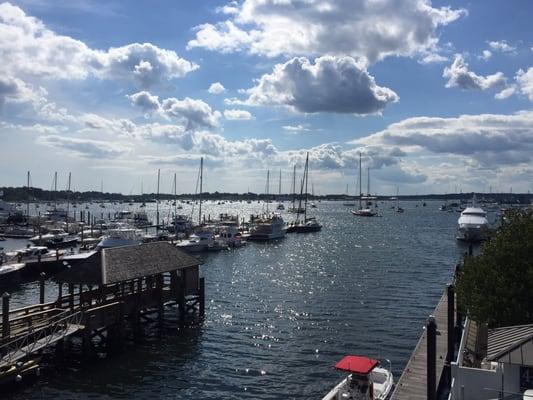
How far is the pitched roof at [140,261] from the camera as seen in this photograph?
32.2 m

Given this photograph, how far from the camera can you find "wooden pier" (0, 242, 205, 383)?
26.7 m

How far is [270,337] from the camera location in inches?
1387

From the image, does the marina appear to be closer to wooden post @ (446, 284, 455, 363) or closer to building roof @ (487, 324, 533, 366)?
wooden post @ (446, 284, 455, 363)

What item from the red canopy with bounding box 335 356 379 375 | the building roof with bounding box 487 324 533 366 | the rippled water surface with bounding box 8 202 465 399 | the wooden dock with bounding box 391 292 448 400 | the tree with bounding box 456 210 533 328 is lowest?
the rippled water surface with bounding box 8 202 465 399

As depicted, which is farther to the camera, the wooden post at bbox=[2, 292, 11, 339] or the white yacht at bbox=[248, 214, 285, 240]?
the white yacht at bbox=[248, 214, 285, 240]

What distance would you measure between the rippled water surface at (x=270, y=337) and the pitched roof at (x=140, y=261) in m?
4.34

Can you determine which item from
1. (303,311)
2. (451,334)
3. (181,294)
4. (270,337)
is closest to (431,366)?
(451,334)

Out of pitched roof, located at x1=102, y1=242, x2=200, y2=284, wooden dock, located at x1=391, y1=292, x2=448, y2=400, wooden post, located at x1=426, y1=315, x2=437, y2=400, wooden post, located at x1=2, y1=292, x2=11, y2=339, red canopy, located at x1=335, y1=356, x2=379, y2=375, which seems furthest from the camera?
pitched roof, located at x1=102, y1=242, x2=200, y2=284

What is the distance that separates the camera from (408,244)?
322 ft

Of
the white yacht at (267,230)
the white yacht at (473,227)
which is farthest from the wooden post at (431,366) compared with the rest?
the white yacht at (267,230)

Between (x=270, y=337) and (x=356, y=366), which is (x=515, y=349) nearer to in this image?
(x=356, y=366)

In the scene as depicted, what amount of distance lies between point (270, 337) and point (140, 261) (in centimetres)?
965

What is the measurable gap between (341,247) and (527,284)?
6988 cm

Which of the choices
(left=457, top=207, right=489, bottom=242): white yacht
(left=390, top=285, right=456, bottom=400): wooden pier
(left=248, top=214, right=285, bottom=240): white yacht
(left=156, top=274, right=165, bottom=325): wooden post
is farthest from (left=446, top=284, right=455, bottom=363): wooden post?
(left=248, top=214, right=285, bottom=240): white yacht
